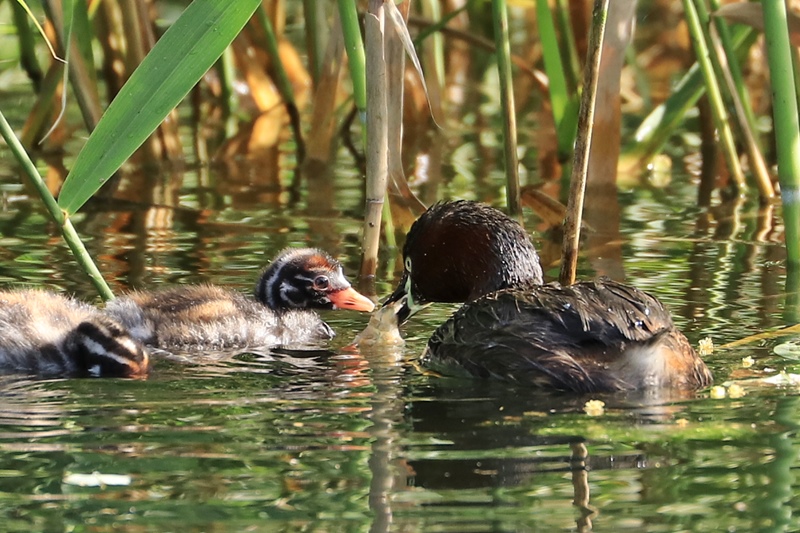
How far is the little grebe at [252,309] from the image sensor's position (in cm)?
571

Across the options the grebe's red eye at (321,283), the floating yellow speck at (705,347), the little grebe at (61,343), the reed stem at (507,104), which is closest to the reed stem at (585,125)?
the floating yellow speck at (705,347)

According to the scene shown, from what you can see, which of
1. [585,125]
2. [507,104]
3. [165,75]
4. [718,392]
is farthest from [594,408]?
[507,104]

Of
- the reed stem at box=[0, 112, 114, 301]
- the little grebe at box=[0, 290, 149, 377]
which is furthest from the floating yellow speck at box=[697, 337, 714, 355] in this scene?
the reed stem at box=[0, 112, 114, 301]

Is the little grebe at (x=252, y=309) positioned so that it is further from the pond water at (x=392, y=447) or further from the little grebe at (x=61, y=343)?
the little grebe at (x=61, y=343)

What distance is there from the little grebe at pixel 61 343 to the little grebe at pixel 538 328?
3.74 ft

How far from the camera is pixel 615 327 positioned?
4.71 meters

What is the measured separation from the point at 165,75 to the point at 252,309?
1.56m

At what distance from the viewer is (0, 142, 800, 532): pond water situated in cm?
343

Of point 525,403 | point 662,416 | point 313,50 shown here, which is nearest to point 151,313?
point 525,403

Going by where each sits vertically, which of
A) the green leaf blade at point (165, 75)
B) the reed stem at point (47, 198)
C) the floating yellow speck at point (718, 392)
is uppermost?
the green leaf blade at point (165, 75)

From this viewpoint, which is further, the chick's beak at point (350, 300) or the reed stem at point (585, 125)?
the chick's beak at point (350, 300)

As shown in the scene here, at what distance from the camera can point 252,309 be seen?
600 cm

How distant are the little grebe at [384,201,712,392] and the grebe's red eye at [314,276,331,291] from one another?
54cm

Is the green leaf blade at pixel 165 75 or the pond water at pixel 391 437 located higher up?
the green leaf blade at pixel 165 75
